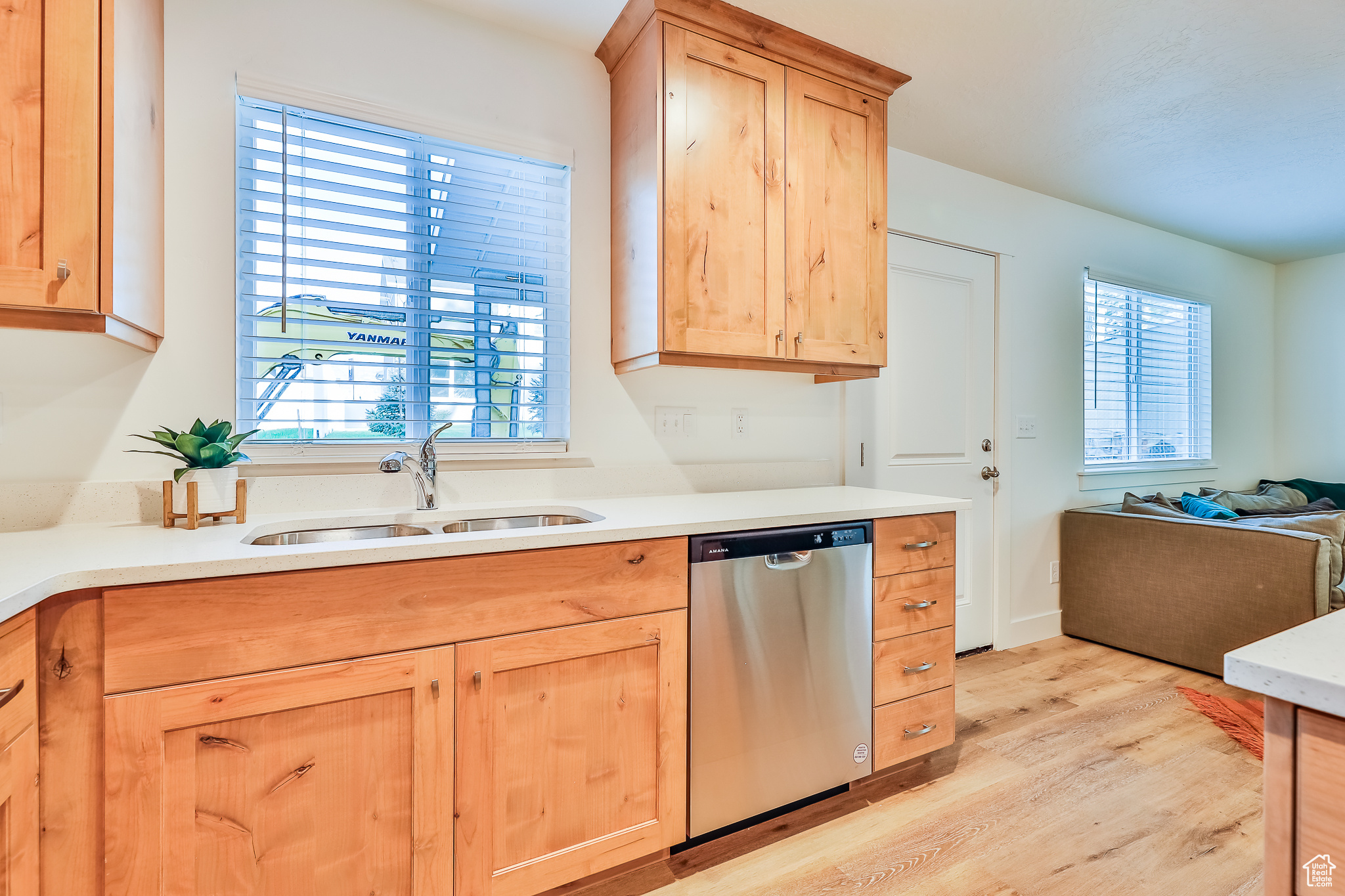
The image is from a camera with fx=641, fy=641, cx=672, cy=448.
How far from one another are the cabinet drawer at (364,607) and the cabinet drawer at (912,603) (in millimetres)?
688

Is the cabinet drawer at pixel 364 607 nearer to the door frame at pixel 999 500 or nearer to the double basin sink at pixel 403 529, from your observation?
the double basin sink at pixel 403 529

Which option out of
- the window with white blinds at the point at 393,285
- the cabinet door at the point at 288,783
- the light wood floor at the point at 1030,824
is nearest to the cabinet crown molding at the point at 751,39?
Answer: the window with white blinds at the point at 393,285

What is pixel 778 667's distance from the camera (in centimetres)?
173

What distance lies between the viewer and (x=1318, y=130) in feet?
8.75

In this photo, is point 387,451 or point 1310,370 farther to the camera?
point 1310,370

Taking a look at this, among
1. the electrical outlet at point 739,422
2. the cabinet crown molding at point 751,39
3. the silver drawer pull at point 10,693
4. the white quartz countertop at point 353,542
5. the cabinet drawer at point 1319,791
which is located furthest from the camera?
the electrical outlet at point 739,422

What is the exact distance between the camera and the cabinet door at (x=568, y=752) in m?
1.37

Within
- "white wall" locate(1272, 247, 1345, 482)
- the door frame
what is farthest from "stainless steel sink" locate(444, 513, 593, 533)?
"white wall" locate(1272, 247, 1345, 482)

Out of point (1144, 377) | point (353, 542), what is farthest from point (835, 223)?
point (1144, 377)

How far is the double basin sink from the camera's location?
1.61 m

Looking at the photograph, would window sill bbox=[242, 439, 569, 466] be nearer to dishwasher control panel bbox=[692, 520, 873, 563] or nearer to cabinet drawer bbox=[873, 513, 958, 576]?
dishwasher control panel bbox=[692, 520, 873, 563]

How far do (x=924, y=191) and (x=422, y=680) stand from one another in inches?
112

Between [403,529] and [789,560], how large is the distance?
40.9 inches

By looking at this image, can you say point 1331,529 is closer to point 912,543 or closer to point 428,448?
point 912,543
